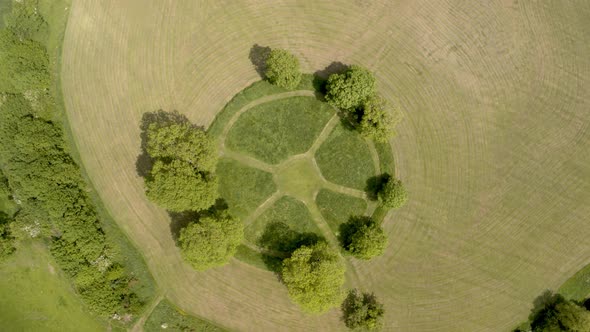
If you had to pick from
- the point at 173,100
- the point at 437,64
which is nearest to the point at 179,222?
the point at 173,100

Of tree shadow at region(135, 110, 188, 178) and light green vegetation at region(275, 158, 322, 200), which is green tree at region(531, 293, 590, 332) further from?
tree shadow at region(135, 110, 188, 178)

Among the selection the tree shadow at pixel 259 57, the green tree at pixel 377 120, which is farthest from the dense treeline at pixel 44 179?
the green tree at pixel 377 120

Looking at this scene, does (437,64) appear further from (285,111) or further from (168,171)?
(168,171)

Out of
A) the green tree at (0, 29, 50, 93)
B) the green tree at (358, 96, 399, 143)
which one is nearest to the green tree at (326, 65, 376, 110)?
the green tree at (358, 96, 399, 143)

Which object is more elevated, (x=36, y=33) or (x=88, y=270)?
(x=36, y=33)

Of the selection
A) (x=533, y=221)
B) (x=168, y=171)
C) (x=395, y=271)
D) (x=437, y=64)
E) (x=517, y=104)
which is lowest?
(x=395, y=271)

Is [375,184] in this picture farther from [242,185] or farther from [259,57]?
[259,57]
